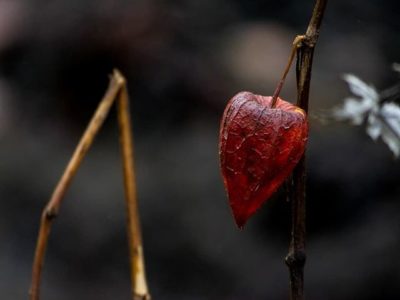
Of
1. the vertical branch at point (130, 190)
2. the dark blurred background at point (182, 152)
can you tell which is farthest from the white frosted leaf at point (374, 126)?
the dark blurred background at point (182, 152)

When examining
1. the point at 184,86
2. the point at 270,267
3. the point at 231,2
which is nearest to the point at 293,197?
the point at 270,267

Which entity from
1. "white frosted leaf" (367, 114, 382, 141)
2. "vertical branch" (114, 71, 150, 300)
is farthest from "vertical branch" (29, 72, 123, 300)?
"white frosted leaf" (367, 114, 382, 141)

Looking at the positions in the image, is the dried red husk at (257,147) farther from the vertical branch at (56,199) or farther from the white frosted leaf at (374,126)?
the white frosted leaf at (374,126)

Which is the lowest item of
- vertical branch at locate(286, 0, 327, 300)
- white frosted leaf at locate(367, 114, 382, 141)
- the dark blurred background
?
vertical branch at locate(286, 0, 327, 300)

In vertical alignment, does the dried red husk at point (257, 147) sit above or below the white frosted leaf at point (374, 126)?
below

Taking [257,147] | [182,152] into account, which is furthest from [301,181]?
[182,152]

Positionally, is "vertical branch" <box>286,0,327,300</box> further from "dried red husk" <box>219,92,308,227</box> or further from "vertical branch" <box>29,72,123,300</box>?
"vertical branch" <box>29,72,123,300</box>

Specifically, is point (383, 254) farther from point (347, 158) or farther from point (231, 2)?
point (231, 2)
